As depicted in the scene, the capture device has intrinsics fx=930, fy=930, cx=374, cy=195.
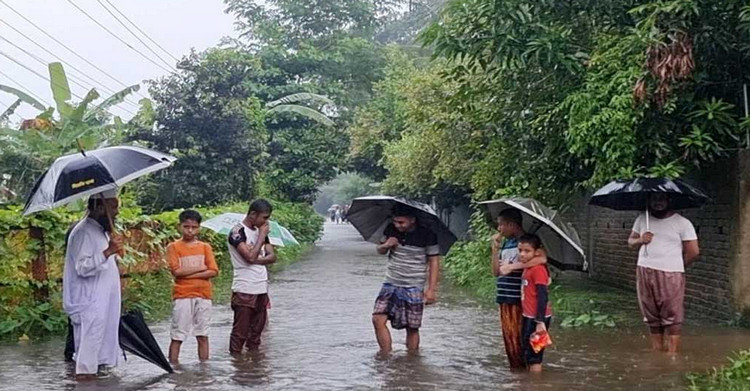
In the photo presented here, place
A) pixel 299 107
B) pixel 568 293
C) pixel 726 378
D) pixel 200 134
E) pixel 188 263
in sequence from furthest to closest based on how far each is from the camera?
1. pixel 299 107
2. pixel 200 134
3. pixel 568 293
4. pixel 188 263
5. pixel 726 378

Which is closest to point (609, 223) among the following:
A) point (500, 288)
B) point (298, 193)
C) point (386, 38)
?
point (500, 288)

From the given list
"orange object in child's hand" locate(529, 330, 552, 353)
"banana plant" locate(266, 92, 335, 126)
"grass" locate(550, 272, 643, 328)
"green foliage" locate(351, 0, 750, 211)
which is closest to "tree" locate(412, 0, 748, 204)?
"green foliage" locate(351, 0, 750, 211)

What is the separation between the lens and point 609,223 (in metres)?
15.4

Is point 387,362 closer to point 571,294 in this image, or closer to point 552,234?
point 552,234

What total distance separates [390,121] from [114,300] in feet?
80.5

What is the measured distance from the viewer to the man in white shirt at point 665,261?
8734 mm

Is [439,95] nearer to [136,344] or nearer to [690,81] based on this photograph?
[690,81]

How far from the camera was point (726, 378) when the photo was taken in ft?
23.6

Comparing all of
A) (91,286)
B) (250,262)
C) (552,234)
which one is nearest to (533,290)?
(552,234)

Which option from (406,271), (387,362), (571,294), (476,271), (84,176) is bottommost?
(387,362)

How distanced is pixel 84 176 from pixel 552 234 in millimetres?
3845

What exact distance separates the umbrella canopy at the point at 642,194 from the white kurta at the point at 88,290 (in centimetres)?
462

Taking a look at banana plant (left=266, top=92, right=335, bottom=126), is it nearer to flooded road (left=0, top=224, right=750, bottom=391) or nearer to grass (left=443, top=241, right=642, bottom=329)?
grass (left=443, top=241, right=642, bottom=329)

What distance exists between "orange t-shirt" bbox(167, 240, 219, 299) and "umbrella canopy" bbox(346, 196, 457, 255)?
157 centimetres
